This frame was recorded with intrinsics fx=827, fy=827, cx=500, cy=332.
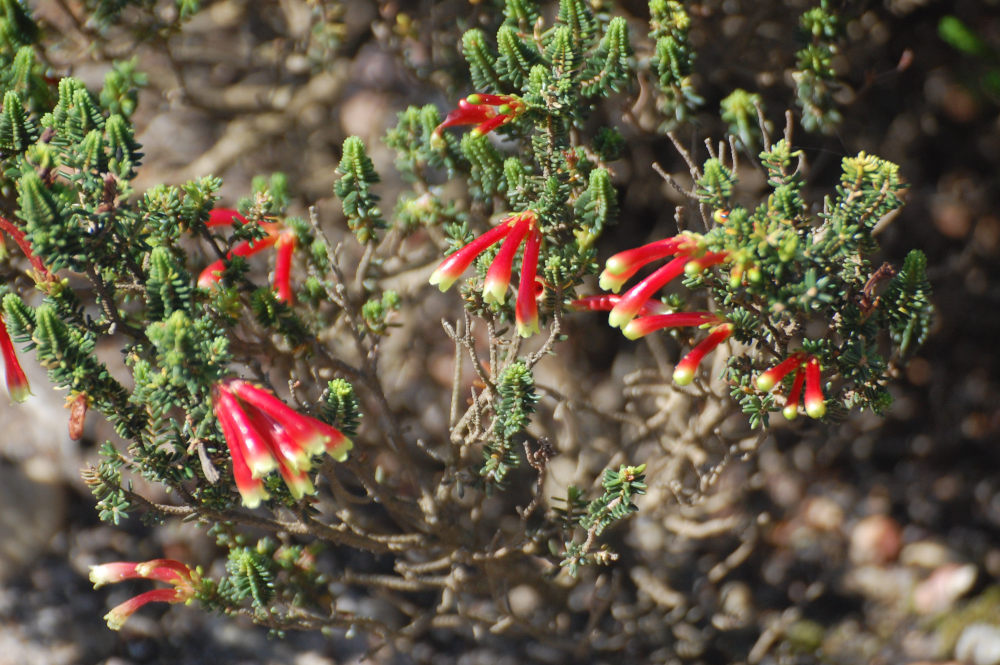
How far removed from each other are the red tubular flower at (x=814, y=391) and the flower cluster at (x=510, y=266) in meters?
0.44

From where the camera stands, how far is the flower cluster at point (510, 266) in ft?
4.36

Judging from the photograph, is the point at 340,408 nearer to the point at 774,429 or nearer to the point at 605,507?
the point at 605,507

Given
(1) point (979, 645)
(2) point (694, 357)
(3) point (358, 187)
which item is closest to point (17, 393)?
(3) point (358, 187)

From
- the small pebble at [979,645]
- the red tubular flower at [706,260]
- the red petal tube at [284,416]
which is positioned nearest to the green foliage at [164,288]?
the red petal tube at [284,416]

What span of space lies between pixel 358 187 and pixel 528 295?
39cm

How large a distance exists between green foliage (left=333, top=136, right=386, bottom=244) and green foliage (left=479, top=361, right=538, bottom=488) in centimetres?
40

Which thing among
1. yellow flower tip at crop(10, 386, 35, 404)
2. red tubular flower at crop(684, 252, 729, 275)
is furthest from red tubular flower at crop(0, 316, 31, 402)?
red tubular flower at crop(684, 252, 729, 275)

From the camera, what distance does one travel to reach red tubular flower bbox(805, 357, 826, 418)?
1.25 meters

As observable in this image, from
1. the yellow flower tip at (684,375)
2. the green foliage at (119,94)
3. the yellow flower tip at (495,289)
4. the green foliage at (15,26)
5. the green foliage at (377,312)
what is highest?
the green foliage at (15,26)

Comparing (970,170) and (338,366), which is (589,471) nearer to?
(338,366)

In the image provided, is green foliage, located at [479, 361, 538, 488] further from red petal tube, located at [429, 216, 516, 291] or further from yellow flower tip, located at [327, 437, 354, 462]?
yellow flower tip, located at [327, 437, 354, 462]

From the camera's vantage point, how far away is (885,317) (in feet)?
4.46

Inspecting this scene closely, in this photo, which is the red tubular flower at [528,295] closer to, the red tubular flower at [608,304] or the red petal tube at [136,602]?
the red tubular flower at [608,304]

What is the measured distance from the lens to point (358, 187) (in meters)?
1.49
